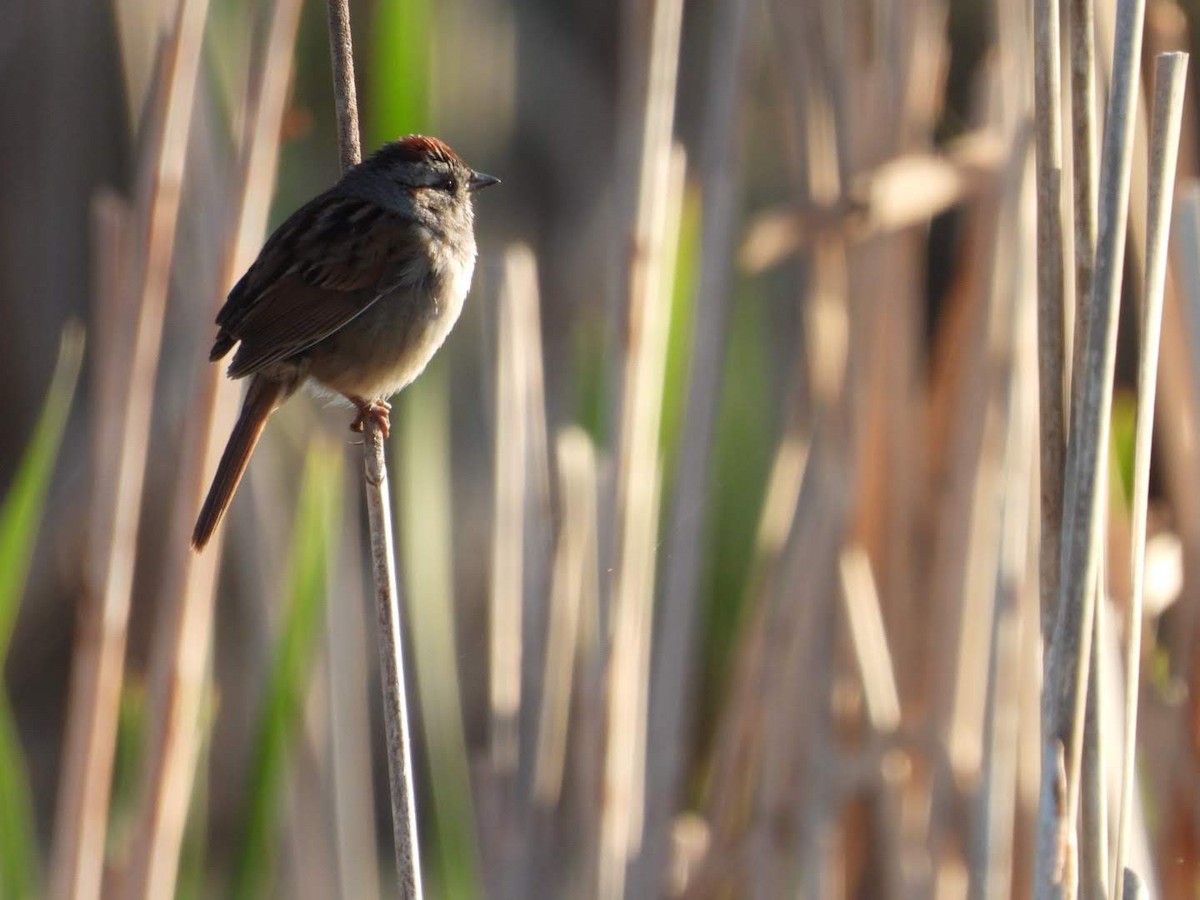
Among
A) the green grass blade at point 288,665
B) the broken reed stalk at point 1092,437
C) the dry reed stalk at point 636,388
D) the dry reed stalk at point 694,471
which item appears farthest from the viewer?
the dry reed stalk at point 694,471

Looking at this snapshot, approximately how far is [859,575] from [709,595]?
692 millimetres

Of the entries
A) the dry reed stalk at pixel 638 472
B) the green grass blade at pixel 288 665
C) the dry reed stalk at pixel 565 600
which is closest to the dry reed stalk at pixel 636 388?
the dry reed stalk at pixel 638 472

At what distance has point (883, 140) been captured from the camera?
2.05 m

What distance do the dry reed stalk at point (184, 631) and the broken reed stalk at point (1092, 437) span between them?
2.90 feet

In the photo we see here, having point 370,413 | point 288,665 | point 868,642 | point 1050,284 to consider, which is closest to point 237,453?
point 370,413

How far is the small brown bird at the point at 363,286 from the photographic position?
189 cm

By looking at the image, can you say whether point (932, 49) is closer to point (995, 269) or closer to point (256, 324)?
point (995, 269)

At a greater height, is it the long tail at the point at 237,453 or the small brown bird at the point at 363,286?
the small brown bird at the point at 363,286

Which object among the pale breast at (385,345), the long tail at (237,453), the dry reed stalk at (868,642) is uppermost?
the pale breast at (385,345)

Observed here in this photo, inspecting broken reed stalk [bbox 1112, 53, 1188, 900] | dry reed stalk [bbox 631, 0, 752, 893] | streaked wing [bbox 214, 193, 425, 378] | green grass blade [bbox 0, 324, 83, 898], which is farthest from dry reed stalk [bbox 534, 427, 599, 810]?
broken reed stalk [bbox 1112, 53, 1188, 900]

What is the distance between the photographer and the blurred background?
1.72 meters

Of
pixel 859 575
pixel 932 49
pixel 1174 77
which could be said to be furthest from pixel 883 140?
pixel 1174 77

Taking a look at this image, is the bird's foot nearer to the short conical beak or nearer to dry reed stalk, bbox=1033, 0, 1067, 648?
the short conical beak

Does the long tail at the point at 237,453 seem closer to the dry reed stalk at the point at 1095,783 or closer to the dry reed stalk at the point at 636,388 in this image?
the dry reed stalk at the point at 636,388
